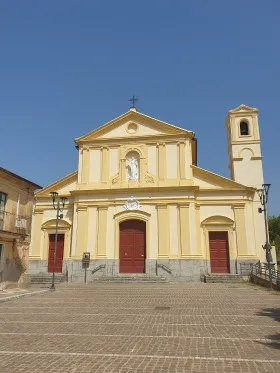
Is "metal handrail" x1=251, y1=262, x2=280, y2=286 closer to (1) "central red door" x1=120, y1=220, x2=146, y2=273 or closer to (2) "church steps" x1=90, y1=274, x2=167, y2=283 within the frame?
(2) "church steps" x1=90, y1=274, x2=167, y2=283

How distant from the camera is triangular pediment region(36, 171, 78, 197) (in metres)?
26.2

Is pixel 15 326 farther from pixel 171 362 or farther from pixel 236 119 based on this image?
pixel 236 119

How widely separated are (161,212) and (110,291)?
785 cm

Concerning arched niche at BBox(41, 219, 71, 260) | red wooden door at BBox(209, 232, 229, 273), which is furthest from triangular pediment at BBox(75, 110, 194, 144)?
red wooden door at BBox(209, 232, 229, 273)

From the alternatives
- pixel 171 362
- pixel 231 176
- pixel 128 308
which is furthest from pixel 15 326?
pixel 231 176

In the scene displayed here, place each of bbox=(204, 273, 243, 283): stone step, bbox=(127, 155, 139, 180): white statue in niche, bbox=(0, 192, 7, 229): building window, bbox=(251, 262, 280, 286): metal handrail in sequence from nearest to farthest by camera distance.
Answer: bbox=(251, 262, 280, 286): metal handrail → bbox=(0, 192, 7, 229): building window → bbox=(204, 273, 243, 283): stone step → bbox=(127, 155, 139, 180): white statue in niche

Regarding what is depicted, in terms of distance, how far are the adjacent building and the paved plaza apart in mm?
7218

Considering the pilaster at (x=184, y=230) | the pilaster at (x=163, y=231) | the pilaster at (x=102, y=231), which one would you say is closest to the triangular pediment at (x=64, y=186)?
the pilaster at (x=102, y=231)

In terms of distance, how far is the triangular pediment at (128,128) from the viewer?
26016mm

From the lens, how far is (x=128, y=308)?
1222cm

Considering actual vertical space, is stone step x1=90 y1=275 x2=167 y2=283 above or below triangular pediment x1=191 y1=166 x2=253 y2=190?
below

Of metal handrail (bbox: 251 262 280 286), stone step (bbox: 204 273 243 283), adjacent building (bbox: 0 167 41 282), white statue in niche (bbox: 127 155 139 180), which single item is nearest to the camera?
metal handrail (bbox: 251 262 280 286)

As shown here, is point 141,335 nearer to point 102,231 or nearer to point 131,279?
point 131,279

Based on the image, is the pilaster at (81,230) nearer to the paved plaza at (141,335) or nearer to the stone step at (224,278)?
the stone step at (224,278)
